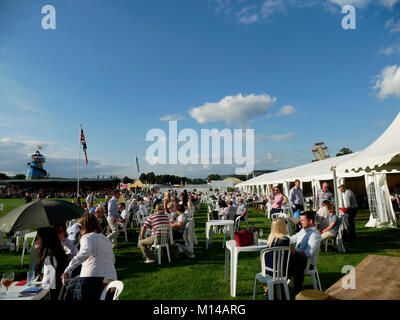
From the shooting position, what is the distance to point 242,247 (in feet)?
12.9

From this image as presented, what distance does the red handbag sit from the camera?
3.99m

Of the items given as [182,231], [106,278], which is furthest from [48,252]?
[182,231]

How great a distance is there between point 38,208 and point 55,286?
5.30 ft

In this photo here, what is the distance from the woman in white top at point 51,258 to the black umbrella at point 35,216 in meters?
0.68

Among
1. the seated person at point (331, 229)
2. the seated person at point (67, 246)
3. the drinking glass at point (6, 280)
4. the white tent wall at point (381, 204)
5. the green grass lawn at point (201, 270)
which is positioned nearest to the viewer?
the drinking glass at point (6, 280)

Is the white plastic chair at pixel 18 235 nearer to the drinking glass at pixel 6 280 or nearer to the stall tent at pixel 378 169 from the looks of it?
the drinking glass at pixel 6 280

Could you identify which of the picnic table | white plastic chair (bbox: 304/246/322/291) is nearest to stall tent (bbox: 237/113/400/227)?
white plastic chair (bbox: 304/246/322/291)

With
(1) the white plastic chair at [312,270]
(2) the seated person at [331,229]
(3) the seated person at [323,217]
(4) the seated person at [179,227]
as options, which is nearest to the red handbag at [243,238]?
(1) the white plastic chair at [312,270]

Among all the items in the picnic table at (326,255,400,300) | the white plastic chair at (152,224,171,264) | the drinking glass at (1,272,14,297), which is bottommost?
the white plastic chair at (152,224,171,264)

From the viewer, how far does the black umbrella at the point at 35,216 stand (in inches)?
150

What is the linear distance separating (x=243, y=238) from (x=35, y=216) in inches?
129

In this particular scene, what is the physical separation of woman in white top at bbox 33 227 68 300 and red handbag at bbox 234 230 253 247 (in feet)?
7.89

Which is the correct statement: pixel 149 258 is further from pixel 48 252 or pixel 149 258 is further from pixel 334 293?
pixel 334 293

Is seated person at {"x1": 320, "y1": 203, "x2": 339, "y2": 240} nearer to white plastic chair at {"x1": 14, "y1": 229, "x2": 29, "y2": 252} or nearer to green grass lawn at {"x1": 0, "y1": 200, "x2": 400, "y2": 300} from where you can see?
green grass lawn at {"x1": 0, "y1": 200, "x2": 400, "y2": 300}
